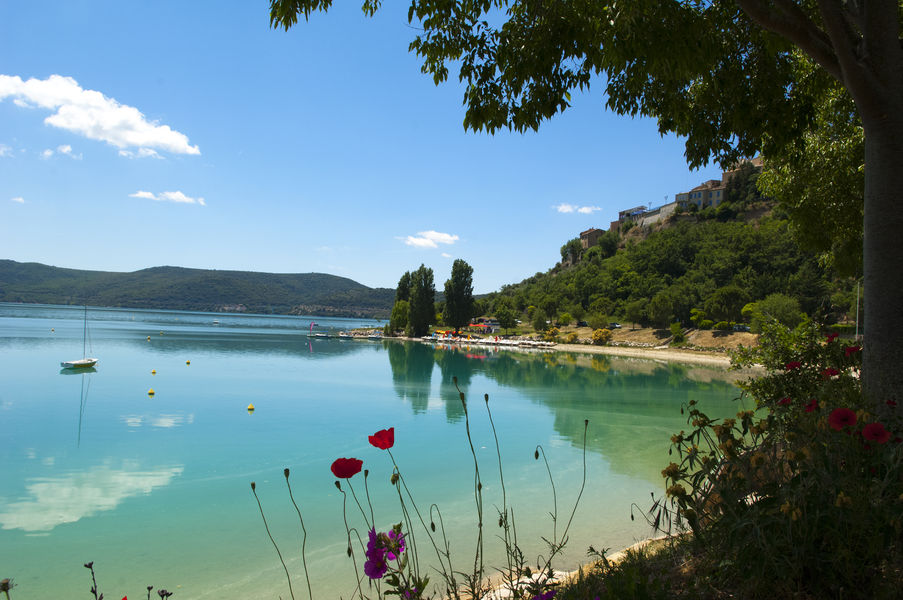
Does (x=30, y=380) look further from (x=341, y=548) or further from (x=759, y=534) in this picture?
(x=759, y=534)

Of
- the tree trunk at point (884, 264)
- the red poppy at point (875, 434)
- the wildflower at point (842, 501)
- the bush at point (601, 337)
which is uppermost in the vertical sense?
the tree trunk at point (884, 264)

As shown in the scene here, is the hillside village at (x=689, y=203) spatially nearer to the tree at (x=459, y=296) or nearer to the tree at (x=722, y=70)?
the tree at (x=459, y=296)

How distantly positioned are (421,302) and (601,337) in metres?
22.2

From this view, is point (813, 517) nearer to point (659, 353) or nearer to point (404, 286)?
point (659, 353)

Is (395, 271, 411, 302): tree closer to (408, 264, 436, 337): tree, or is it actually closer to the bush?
(408, 264, 436, 337): tree

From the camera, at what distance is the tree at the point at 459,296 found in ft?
207

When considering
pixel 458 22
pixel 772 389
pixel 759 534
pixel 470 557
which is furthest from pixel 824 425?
pixel 470 557

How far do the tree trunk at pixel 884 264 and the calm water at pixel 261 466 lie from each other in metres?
3.79

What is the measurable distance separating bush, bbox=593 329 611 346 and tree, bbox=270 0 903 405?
48.6 metres

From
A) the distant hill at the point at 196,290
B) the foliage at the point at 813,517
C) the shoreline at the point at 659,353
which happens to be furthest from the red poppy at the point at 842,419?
the distant hill at the point at 196,290

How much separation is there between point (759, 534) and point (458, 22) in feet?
12.2

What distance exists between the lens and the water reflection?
746 centimetres

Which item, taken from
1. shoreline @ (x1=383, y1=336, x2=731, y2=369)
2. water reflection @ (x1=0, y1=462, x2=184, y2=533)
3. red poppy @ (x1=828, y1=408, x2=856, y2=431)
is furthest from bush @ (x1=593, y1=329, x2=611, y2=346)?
red poppy @ (x1=828, y1=408, x2=856, y2=431)

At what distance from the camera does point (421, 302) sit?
6166 cm
